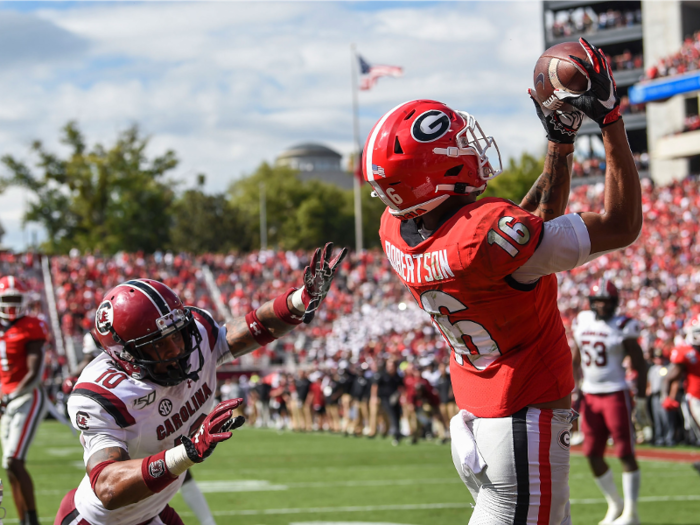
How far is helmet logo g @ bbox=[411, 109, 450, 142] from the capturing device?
2.91 meters

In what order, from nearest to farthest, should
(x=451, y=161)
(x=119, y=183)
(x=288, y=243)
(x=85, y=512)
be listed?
(x=451, y=161) → (x=85, y=512) → (x=119, y=183) → (x=288, y=243)

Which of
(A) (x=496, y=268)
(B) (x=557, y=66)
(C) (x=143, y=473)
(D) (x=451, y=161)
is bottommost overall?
(C) (x=143, y=473)

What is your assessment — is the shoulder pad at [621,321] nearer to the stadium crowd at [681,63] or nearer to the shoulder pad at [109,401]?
the shoulder pad at [109,401]

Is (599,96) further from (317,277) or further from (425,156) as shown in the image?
(317,277)

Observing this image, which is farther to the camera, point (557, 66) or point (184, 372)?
point (184, 372)

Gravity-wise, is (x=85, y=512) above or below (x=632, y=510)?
above

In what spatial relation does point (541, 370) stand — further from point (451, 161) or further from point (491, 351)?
point (451, 161)

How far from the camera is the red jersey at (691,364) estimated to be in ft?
27.2

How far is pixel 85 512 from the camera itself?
3311mm

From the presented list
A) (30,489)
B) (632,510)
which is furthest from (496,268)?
(30,489)

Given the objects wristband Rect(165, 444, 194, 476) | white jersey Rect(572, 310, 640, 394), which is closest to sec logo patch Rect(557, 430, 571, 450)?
wristband Rect(165, 444, 194, 476)

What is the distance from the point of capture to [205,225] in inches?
2283

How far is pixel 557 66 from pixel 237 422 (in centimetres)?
161

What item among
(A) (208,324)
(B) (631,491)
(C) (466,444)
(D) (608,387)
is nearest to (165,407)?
(A) (208,324)
